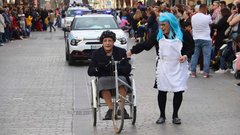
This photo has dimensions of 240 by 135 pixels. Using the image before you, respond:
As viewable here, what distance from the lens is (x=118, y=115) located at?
27.1 feet

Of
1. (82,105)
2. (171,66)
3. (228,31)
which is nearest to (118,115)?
(171,66)

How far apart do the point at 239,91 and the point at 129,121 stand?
396cm

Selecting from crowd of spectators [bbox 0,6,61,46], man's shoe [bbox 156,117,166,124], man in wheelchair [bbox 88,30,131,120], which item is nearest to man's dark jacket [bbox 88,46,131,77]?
man in wheelchair [bbox 88,30,131,120]

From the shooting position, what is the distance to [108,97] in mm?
8508

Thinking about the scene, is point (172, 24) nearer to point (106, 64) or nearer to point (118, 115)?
point (106, 64)

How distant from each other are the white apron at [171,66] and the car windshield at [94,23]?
1042 centimetres

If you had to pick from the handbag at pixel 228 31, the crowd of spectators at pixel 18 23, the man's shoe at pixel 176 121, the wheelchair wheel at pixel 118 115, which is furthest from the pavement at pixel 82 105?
the crowd of spectators at pixel 18 23

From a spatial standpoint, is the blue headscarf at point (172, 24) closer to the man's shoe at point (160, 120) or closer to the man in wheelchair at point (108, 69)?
the man in wheelchair at point (108, 69)

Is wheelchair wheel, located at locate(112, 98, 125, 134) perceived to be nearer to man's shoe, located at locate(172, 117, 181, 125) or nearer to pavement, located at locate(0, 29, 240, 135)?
pavement, located at locate(0, 29, 240, 135)

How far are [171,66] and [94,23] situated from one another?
10706 mm

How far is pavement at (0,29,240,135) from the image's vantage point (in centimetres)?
877

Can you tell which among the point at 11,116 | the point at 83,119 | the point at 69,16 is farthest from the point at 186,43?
the point at 69,16

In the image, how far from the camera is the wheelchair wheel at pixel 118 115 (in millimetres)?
8109

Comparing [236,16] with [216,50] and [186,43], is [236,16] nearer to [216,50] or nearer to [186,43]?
[216,50]
